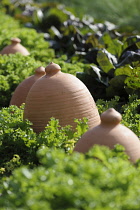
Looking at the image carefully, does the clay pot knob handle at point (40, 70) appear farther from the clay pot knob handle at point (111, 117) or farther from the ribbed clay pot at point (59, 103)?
the clay pot knob handle at point (111, 117)

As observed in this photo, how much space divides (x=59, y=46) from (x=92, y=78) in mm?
3235

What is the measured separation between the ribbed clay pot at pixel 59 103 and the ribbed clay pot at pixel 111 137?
891 mm

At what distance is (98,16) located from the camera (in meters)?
18.3

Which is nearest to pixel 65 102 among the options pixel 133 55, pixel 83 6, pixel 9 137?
pixel 9 137

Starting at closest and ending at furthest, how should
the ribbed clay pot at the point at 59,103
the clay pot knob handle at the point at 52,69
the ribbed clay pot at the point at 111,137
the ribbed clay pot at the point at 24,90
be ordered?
the ribbed clay pot at the point at 111,137 → the ribbed clay pot at the point at 59,103 → the clay pot knob handle at the point at 52,69 → the ribbed clay pot at the point at 24,90

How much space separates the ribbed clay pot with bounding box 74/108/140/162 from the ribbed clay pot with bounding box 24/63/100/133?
0.89 metres

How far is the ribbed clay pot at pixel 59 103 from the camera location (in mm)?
4406

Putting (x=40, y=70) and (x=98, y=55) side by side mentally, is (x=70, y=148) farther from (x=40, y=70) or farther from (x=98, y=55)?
(x=98, y=55)

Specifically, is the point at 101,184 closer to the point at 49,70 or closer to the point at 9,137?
the point at 9,137

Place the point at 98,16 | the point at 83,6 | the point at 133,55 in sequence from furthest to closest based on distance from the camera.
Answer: the point at 83,6
the point at 98,16
the point at 133,55

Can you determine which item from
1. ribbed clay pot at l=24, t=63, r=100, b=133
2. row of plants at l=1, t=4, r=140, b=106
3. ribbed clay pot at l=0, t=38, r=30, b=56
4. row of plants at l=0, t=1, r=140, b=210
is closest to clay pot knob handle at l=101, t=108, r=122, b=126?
row of plants at l=0, t=1, r=140, b=210

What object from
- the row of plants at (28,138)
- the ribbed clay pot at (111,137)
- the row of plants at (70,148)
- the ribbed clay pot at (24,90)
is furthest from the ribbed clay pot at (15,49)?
the ribbed clay pot at (111,137)

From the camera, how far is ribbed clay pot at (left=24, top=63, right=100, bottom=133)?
14.5 ft

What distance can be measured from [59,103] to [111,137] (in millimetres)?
1085
